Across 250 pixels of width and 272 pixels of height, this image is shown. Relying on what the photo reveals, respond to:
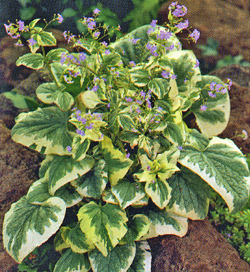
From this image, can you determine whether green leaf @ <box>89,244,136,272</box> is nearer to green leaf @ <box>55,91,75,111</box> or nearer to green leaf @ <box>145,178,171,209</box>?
green leaf @ <box>145,178,171,209</box>

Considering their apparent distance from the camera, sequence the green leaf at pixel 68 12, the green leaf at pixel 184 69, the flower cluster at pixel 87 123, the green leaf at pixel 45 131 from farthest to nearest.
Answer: the green leaf at pixel 68 12
the green leaf at pixel 184 69
the green leaf at pixel 45 131
the flower cluster at pixel 87 123

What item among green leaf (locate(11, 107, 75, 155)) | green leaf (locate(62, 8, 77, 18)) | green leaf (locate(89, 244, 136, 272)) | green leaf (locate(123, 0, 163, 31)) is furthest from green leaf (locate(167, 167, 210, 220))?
green leaf (locate(62, 8, 77, 18))

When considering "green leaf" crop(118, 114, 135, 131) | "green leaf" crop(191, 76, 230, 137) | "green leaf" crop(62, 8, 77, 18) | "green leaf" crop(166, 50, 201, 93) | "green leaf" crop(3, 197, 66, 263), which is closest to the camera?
"green leaf" crop(118, 114, 135, 131)

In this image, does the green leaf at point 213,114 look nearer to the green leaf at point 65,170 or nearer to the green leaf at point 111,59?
the green leaf at point 111,59

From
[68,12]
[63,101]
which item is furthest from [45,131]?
[68,12]

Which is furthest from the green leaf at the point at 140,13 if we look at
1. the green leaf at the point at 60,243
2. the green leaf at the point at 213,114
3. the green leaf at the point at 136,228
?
the green leaf at the point at 60,243
